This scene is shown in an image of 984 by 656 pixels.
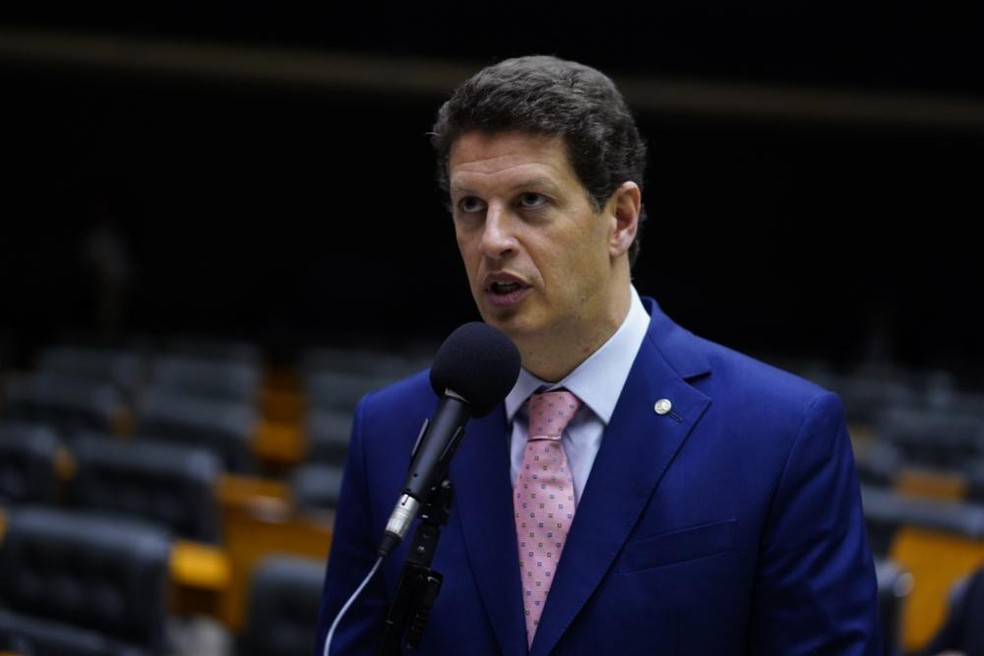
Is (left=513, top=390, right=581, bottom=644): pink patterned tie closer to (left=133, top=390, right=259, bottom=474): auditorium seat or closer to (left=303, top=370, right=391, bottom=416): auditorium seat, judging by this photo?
(left=133, top=390, right=259, bottom=474): auditorium seat

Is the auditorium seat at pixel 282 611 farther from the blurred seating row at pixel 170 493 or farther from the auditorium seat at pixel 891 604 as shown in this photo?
the auditorium seat at pixel 891 604

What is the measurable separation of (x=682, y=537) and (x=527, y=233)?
1.42 ft

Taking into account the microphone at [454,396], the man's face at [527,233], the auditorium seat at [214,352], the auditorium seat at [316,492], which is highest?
the auditorium seat at [214,352]

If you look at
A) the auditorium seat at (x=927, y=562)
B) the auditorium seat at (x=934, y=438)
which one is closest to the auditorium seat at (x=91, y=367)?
the auditorium seat at (x=934, y=438)

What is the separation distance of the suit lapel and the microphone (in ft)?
0.68

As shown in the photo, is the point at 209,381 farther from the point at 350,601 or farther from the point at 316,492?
the point at 350,601

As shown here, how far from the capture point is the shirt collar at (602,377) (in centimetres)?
173

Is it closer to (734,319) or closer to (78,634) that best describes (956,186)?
(734,319)

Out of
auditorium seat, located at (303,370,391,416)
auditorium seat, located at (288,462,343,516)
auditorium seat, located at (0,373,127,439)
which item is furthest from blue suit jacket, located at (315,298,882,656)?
auditorium seat, located at (303,370,391,416)

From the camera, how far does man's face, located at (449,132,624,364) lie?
1.60m

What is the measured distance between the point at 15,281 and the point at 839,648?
1598 centimetres

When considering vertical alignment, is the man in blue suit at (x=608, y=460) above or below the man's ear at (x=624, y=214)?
A: below

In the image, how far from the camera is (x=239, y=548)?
4.42 meters

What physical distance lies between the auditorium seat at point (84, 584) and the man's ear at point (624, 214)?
2.35 metres
